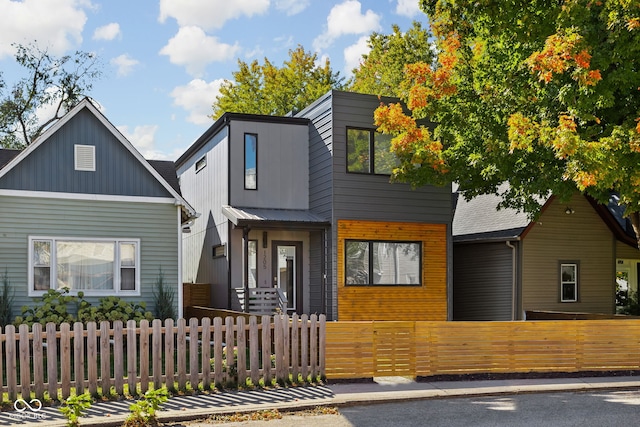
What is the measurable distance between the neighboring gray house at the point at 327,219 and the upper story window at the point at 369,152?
30 mm

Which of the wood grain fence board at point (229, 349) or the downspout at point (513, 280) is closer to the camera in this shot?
the wood grain fence board at point (229, 349)

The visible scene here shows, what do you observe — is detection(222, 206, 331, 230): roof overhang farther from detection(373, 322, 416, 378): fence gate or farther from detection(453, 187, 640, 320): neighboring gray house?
detection(373, 322, 416, 378): fence gate

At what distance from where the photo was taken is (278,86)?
150ft

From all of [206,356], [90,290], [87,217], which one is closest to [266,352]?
[206,356]

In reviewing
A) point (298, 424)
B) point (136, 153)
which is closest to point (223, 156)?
point (136, 153)

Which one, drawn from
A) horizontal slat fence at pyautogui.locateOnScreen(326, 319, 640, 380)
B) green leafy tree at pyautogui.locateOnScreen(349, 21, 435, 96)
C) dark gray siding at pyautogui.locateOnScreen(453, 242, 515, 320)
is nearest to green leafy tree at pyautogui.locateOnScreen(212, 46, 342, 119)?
green leafy tree at pyautogui.locateOnScreen(349, 21, 435, 96)

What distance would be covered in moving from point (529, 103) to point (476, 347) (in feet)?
23.2

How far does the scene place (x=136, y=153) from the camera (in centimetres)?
1938

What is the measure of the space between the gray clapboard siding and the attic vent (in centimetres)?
89

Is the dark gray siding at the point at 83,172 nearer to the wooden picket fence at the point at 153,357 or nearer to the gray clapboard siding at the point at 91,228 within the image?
the gray clapboard siding at the point at 91,228

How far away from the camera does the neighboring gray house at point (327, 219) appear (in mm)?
21266

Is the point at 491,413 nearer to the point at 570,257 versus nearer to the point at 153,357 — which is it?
the point at 153,357

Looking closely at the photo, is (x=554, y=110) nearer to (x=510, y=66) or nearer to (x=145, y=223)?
(x=510, y=66)

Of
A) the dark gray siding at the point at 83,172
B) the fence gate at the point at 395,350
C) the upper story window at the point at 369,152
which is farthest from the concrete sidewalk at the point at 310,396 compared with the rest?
the upper story window at the point at 369,152
